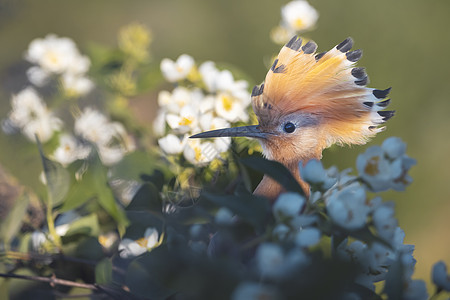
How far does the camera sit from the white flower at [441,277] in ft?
0.98

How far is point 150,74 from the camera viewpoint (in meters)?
0.70

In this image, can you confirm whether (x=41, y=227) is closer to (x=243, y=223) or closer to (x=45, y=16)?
(x=243, y=223)

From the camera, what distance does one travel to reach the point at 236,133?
44cm

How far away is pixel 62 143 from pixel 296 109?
0.34 metres

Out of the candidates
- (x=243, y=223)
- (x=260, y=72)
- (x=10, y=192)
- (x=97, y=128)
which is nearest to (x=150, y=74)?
(x=97, y=128)

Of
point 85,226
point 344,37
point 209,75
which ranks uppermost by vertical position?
point 344,37

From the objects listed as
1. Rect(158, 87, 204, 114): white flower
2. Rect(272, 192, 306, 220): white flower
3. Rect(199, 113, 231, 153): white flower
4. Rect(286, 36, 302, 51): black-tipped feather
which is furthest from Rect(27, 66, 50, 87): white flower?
Rect(272, 192, 306, 220): white flower

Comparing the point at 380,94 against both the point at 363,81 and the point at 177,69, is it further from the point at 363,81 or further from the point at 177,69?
the point at 177,69

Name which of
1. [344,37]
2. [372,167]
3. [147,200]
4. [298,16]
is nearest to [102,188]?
[147,200]

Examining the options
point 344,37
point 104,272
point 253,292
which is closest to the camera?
point 253,292

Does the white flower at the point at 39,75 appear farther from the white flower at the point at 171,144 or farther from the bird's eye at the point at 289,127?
the bird's eye at the point at 289,127

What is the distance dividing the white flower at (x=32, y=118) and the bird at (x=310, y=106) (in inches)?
12.6

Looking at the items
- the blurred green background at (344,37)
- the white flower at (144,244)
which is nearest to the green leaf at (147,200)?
the white flower at (144,244)

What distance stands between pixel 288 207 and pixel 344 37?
978 mm
